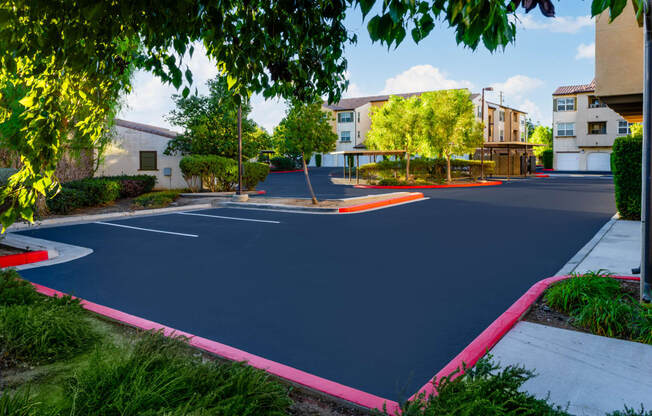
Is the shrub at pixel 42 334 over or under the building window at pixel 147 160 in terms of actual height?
under

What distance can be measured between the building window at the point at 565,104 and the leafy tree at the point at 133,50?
201ft

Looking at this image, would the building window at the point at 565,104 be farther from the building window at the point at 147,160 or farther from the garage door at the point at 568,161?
the building window at the point at 147,160

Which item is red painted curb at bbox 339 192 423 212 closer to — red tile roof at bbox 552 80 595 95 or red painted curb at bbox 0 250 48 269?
red painted curb at bbox 0 250 48 269

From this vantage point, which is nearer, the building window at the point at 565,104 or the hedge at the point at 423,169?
the hedge at the point at 423,169

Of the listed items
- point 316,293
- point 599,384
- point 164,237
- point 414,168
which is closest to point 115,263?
point 164,237

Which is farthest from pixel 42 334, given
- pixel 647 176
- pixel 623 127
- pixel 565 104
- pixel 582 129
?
pixel 565 104

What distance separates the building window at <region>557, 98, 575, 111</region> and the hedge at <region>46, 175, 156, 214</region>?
175 feet

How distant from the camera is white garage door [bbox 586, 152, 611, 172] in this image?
185ft

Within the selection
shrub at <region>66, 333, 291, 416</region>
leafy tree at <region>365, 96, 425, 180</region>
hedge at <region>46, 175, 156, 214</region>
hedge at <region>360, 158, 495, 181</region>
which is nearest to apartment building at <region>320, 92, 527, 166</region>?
hedge at <region>360, 158, 495, 181</region>

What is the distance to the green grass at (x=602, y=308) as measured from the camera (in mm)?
4837

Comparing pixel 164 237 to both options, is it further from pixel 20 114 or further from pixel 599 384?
pixel 599 384

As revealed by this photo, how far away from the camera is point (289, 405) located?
3.47 metres

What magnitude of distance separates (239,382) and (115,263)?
21.6 feet

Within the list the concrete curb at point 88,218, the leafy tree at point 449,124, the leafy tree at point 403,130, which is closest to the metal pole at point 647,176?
the concrete curb at point 88,218
